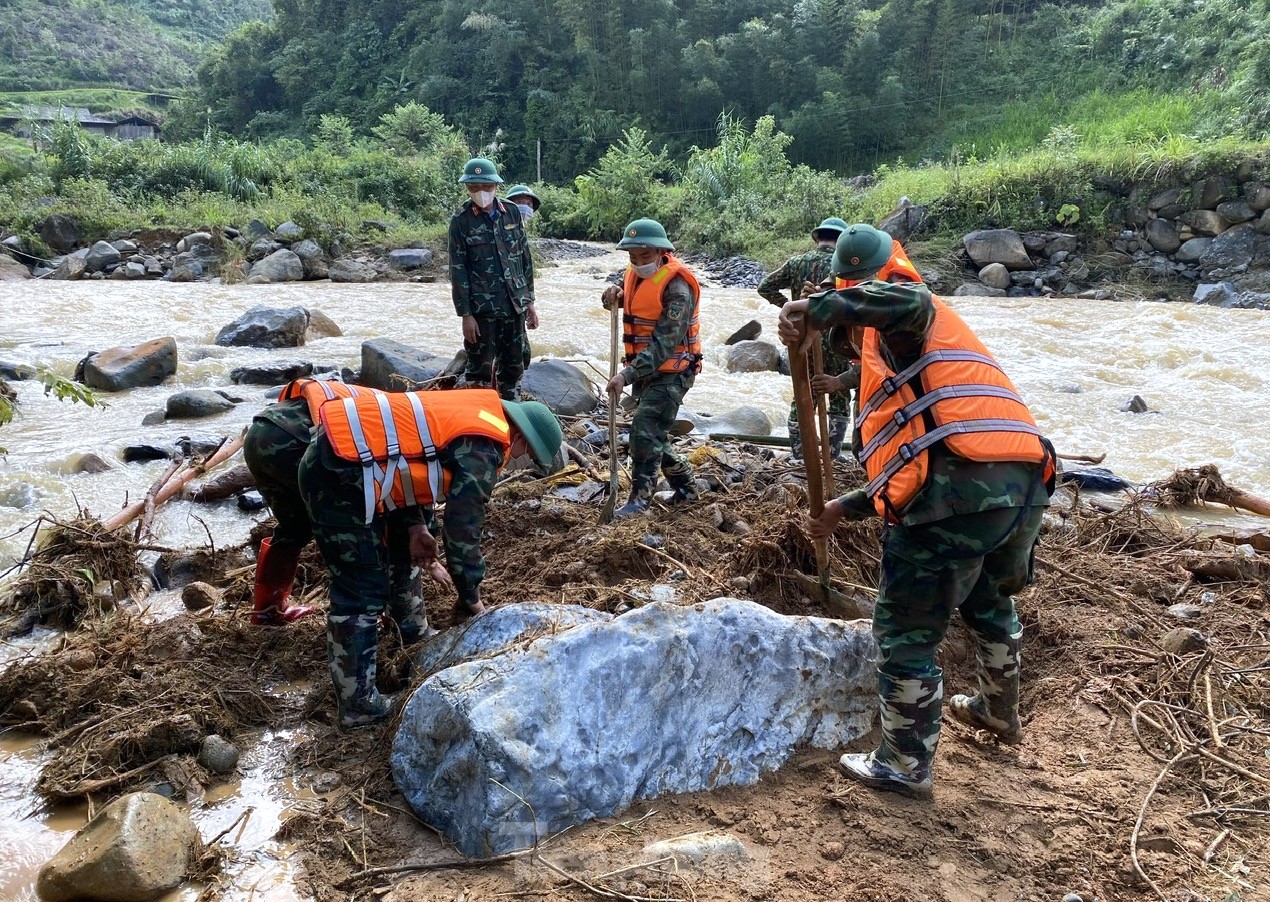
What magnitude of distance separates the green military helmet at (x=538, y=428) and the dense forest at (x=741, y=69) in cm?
2091

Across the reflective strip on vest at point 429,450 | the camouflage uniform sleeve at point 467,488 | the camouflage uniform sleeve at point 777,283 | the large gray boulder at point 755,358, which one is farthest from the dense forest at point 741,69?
the reflective strip on vest at point 429,450

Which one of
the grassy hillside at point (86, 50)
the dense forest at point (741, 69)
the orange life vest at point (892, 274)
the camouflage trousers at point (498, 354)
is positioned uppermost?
the grassy hillside at point (86, 50)

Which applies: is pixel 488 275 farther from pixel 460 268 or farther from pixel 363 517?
pixel 363 517

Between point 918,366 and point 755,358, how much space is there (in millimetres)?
8318

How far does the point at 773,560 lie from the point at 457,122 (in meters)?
44.2

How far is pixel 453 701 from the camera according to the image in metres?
2.77

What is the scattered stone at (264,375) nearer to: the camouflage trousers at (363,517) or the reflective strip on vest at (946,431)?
the camouflage trousers at (363,517)

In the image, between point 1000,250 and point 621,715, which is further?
point 1000,250

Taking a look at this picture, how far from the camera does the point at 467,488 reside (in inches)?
132

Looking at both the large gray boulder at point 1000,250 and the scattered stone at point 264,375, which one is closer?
the scattered stone at point 264,375

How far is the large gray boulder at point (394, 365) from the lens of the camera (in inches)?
325

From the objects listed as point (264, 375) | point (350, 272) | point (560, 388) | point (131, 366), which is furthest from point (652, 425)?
point (350, 272)

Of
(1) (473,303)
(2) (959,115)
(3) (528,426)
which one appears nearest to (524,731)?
(3) (528,426)

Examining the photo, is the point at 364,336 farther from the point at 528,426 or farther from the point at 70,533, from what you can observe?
the point at 528,426
